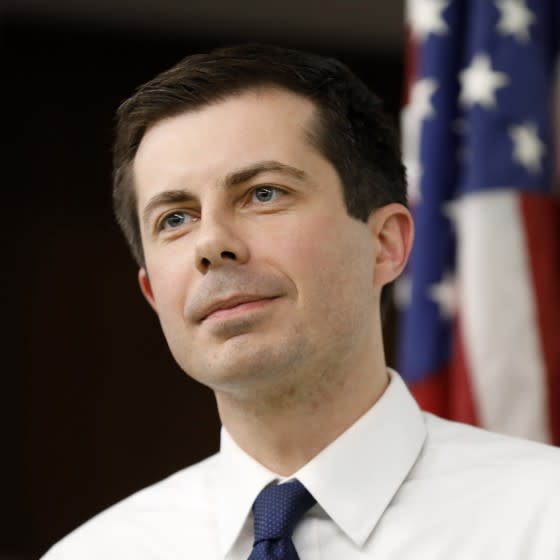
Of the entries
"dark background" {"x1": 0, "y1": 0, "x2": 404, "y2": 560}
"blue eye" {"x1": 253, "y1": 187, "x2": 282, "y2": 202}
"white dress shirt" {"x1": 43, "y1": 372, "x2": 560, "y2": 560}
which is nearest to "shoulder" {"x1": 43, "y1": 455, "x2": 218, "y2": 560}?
"white dress shirt" {"x1": 43, "y1": 372, "x2": 560, "y2": 560}

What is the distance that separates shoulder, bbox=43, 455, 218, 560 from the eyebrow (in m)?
0.44

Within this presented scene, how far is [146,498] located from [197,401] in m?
3.03

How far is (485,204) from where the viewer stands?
225 centimetres

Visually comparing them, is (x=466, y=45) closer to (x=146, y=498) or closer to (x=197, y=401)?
(x=146, y=498)

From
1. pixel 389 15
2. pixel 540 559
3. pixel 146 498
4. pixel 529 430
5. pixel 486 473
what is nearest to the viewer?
pixel 540 559

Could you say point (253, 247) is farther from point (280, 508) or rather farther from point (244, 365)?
point (280, 508)

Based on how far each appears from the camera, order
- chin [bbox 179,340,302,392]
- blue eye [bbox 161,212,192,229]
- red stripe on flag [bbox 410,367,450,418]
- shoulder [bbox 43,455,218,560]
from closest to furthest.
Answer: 1. chin [bbox 179,340,302,392]
2. blue eye [bbox 161,212,192,229]
3. shoulder [bbox 43,455,218,560]
4. red stripe on flag [bbox 410,367,450,418]

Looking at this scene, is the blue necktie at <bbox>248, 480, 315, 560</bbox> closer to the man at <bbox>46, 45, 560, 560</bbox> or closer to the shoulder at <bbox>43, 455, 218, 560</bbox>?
the man at <bbox>46, 45, 560, 560</bbox>

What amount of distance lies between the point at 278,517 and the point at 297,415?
14cm

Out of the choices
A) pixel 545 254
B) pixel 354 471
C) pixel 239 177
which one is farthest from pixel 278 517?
pixel 545 254

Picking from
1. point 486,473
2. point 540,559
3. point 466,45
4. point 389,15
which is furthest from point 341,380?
point 389,15

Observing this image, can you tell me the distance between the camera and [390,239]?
1724mm

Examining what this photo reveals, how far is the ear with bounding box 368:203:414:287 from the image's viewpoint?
1694 millimetres

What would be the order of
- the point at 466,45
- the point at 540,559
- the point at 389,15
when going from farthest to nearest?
the point at 389,15, the point at 466,45, the point at 540,559
